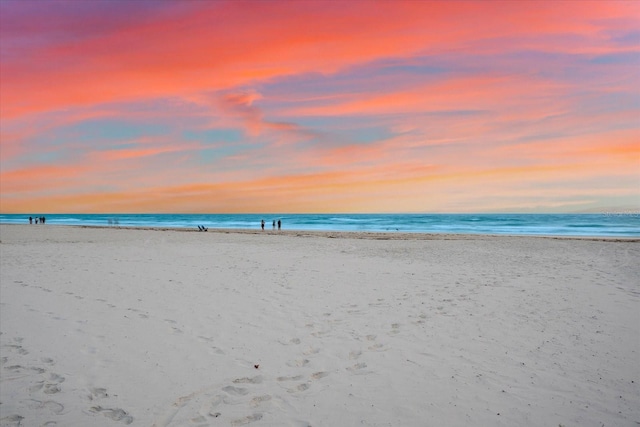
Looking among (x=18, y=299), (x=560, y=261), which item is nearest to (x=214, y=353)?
(x=18, y=299)

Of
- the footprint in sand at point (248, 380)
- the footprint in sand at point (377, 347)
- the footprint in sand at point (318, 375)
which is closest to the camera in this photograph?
the footprint in sand at point (248, 380)

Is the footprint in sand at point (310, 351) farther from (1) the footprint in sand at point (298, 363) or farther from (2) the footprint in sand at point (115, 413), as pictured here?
(2) the footprint in sand at point (115, 413)

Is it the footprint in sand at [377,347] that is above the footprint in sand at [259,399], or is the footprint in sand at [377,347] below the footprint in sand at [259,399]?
above

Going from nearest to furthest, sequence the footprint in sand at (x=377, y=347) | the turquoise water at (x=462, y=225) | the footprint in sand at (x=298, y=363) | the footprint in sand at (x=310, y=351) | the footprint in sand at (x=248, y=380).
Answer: the footprint in sand at (x=248, y=380) → the footprint in sand at (x=298, y=363) → the footprint in sand at (x=310, y=351) → the footprint in sand at (x=377, y=347) → the turquoise water at (x=462, y=225)

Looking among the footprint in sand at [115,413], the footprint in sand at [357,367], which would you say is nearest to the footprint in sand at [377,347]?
the footprint in sand at [357,367]

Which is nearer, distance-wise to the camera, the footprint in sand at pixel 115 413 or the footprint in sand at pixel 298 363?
the footprint in sand at pixel 115 413

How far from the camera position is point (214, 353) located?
654cm

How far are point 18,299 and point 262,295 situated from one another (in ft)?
19.7

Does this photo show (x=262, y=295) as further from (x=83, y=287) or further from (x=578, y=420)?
(x=578, y=420)

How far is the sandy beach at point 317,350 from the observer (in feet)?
15.9

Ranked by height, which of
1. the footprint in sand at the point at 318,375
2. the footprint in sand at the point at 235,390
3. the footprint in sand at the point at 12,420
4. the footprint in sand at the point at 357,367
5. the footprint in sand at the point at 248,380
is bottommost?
the footprint in sand at the point at 12,420

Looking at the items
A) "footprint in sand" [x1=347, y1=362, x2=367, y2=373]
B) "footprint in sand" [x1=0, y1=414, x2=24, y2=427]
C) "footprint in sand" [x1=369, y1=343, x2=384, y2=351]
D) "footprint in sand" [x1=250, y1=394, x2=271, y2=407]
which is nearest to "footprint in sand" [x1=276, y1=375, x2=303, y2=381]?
"footprint in sand" [x1=250, y1=394, x2=271, y2=407]

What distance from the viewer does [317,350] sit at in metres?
6.64

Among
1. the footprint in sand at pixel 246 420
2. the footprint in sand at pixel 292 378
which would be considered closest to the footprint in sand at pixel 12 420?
the footprint in sand at pixel 246 420
